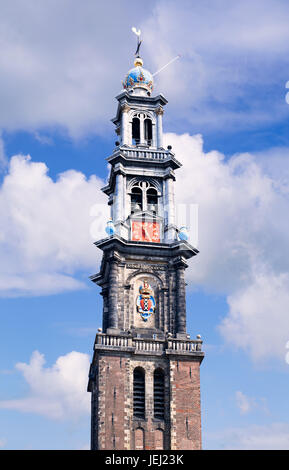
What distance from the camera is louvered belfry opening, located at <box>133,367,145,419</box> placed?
2421 inches

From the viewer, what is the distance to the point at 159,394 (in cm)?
6262

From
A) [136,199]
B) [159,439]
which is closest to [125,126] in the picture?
[136,199]

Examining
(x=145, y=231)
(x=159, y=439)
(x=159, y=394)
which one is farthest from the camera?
(x=145, y=231)

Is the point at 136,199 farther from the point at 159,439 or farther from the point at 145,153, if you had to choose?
the point at 159,439

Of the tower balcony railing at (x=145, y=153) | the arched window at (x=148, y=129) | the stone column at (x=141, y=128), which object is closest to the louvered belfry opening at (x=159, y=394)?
the tower balcony railing at (x=145, y=153)

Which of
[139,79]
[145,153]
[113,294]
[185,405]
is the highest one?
[139,79]

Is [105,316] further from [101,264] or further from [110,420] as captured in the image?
[110,420]

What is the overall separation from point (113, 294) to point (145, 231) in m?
7.80

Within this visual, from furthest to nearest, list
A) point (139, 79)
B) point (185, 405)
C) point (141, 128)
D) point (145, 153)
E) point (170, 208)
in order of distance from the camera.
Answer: point (139, 79) → point (141, 128) → point (145, 153) → point (170, 208) → point (185, 405)

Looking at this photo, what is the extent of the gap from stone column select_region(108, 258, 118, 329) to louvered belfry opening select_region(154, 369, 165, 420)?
5.31 meters

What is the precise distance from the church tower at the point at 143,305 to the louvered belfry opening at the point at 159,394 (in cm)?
8

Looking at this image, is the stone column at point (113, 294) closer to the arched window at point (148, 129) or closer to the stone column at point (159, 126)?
the stone column at point (159, 126)

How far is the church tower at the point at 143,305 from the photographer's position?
60656 mm
